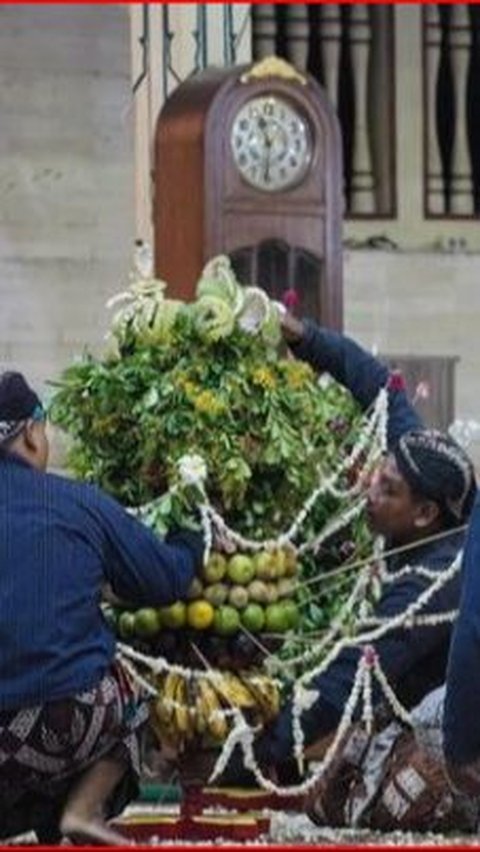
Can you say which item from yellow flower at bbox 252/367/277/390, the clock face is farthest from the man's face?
the clock face

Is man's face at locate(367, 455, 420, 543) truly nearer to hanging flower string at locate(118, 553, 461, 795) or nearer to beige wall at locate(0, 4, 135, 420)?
hanging flower string at locate(118, 553, 461, 795)

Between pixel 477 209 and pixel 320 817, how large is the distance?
328 inches

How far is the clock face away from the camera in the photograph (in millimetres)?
13375

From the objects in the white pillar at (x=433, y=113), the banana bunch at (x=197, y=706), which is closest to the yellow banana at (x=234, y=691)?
the banana bunch at (x=197, y=706)

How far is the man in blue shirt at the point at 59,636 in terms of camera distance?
26.1 ft

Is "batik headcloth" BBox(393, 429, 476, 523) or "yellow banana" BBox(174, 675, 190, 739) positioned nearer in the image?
"yellow banana" BBox(174, 675, 190, 739)

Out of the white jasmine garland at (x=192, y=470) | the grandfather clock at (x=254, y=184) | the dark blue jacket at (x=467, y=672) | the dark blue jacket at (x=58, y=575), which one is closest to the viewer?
the dark blue jacket at (x=467, y=672)

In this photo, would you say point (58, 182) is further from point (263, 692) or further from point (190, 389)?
point (263, 692)

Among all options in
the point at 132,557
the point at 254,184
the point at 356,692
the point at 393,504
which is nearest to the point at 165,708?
the point at 356,692

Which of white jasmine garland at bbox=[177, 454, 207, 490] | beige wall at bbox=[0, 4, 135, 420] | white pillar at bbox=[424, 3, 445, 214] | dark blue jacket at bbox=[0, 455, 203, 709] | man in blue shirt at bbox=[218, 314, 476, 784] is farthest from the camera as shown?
white pillar at bbox=[424, 3, 445, 214]

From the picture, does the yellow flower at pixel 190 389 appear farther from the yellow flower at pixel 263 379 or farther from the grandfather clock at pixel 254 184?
the grandfather clock at pixel 254 184

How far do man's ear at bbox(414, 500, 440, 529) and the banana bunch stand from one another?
66 cm

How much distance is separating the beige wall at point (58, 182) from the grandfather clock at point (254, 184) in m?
1.64

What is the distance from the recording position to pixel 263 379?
351 inches
